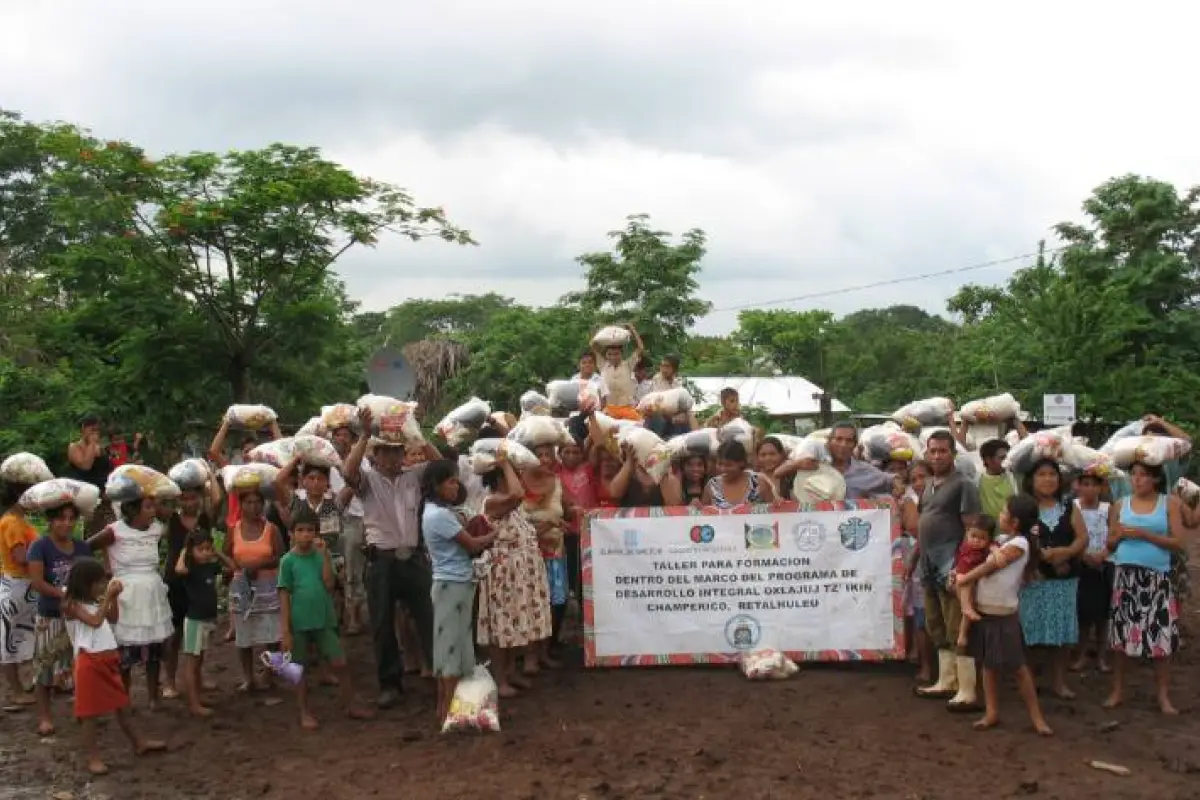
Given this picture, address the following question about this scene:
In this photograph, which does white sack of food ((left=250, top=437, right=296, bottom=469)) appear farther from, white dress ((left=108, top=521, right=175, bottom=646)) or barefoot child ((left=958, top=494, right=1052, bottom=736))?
barefoot child ((left=958, top=494, right=1052, bottom=736))

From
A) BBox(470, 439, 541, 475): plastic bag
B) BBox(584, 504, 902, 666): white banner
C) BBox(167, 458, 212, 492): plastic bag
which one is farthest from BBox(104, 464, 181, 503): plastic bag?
BBox(584, 504, 902, 666): white banner

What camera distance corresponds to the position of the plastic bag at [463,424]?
8414 mm

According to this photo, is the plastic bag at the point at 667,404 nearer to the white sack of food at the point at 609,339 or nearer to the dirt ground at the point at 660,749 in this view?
the white sack of food at the point at 609,339

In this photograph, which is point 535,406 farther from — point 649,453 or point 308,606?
point 308,606

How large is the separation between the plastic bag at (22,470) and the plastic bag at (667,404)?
14.6 feet

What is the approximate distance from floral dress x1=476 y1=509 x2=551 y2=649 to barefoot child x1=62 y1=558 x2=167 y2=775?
85.1 inches

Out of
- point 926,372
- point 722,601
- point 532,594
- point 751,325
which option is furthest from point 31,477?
point 751,325

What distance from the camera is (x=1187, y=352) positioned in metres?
24.7

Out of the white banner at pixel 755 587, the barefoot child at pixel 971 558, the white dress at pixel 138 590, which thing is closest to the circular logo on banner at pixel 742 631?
the white banner at pixel 755 587

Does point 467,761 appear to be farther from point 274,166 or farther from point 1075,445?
point 274,166

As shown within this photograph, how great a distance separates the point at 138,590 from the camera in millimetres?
6844

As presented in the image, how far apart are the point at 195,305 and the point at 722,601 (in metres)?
8.66

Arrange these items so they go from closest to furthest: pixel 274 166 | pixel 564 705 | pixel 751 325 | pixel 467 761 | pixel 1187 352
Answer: pixel 467 761, pixel 564 705, pixel 274 166, pixel 1187 352, pixel 751 325

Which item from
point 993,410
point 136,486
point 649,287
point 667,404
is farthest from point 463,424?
point 649,287
